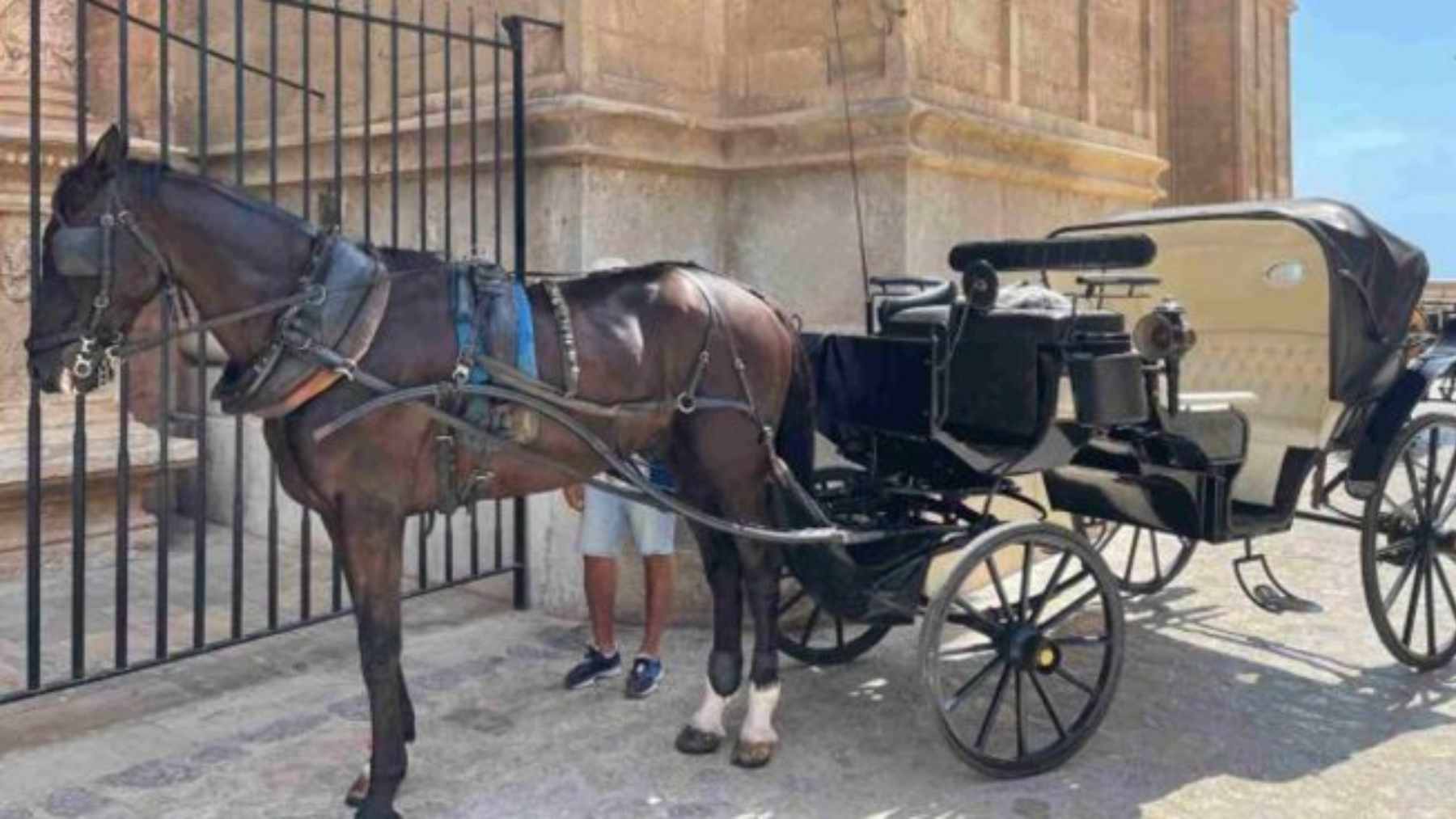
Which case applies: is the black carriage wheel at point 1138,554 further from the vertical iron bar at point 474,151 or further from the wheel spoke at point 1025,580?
the vertical iron bar at point 474,151

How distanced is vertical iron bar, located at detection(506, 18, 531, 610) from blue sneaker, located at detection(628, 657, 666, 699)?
1215 mm

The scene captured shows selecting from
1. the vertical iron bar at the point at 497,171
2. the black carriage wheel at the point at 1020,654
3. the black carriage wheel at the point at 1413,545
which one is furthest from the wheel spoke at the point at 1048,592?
the vertical iron bar at the point at 497,171

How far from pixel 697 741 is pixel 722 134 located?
3.55 meters

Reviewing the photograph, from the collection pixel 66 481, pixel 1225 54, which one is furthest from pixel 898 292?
pixel 1225 54

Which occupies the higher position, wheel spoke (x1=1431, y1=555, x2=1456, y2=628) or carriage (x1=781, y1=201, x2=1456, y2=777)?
carriage (x1=781, y1=201, x2=1456, y2=777)

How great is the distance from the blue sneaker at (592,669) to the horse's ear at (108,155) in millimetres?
2591

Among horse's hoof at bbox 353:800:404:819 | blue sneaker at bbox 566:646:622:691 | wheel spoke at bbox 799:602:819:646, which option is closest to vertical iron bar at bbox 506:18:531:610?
blue sneaker at bbox 566:646:622:691

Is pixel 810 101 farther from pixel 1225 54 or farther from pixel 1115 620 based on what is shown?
pixel 1225 54

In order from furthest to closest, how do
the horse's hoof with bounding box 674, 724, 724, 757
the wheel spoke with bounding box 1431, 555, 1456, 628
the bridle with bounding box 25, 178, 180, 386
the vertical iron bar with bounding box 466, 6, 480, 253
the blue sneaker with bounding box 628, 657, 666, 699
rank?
the vertical iron bar with bounding box 466, 6, 480, 253 < the wheel spoke with bounding box 1431, 555, 1456, 628 < the blue sneaker with bounding box 628, 657, 666, 699 < the horse's hoof with bounding box 674, 724, 724, 757 < the bridle with bounding box 25, 178, 180, 386

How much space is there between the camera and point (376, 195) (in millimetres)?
7082

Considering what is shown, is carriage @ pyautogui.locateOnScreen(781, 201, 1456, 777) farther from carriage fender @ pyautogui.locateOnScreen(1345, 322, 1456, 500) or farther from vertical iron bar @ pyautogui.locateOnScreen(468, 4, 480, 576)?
vertical iron bar @ pyautogui.locateOnScreen(468, 4, 480, 576)

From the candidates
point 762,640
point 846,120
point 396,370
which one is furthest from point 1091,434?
point 846,120

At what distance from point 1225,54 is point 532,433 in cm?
1293

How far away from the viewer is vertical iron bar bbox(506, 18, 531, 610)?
5.78 metres
